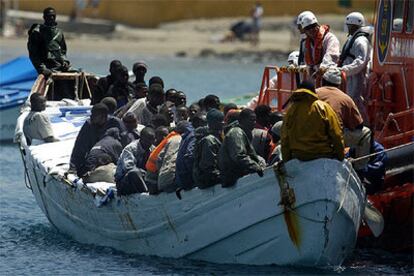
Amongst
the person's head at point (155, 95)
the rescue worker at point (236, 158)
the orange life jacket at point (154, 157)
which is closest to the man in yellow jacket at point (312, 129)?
the rescue worker at point (236, 158)

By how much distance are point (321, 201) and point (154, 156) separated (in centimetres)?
249

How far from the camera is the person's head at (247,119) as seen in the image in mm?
14922

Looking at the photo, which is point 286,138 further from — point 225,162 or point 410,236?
point 410,236

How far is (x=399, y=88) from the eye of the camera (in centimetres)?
1630

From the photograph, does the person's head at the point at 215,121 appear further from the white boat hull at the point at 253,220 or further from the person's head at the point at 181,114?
the person's head at the point at 181,114

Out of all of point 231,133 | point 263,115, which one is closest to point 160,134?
point 263,115

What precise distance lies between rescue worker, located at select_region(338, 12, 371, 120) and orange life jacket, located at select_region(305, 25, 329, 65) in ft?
1.08

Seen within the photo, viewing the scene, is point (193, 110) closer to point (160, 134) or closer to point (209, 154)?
point (160, 134)

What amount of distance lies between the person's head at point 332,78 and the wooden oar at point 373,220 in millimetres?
1437

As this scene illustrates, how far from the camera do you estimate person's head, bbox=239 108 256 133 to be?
587 inches

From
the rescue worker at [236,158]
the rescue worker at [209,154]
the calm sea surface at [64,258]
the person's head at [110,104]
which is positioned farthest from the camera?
the person's head at [110,104]

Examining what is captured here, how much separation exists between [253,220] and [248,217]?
68 mm

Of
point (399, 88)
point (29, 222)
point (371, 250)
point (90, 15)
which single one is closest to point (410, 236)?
point (371, 250)

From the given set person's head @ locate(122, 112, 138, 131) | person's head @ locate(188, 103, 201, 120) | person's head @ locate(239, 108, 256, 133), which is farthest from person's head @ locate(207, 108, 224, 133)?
person's head @ locate(122, 112, 138, 131)
